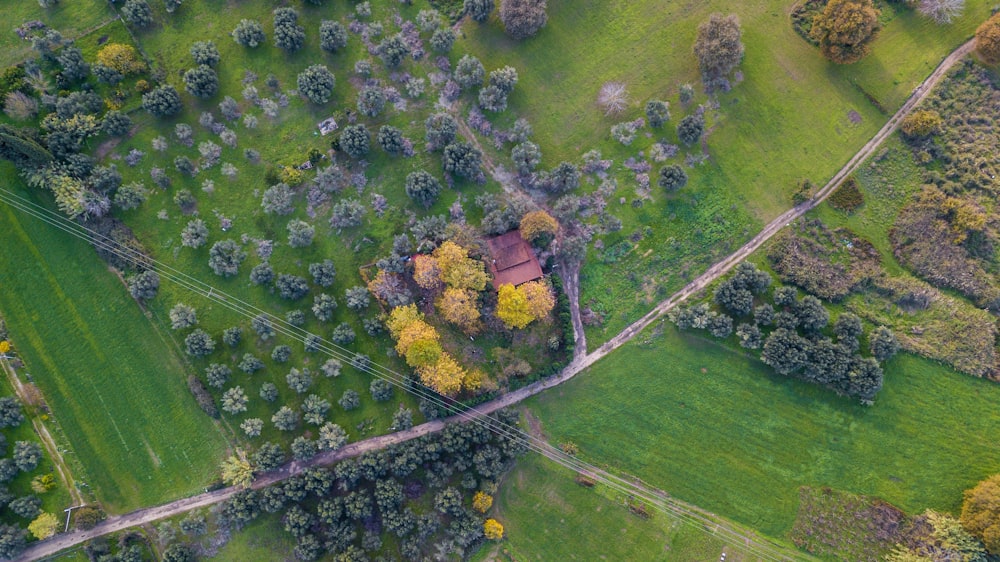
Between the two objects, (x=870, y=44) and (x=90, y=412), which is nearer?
(x=90, y=412)

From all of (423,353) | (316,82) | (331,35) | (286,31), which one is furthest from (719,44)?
(286,31)

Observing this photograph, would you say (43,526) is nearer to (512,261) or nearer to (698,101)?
(512,261)

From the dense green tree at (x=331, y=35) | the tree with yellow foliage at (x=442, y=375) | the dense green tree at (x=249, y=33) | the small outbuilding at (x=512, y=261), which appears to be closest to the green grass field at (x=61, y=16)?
the dense green tree at (x=249, y=33)

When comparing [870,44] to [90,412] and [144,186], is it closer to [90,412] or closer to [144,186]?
[144,186]

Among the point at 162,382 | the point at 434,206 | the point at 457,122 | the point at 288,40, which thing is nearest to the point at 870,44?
the point at 457,122

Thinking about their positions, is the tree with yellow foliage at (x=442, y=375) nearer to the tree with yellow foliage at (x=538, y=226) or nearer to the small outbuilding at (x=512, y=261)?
the small outbuilding at (x=512, y=261)

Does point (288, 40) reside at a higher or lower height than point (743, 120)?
higher
